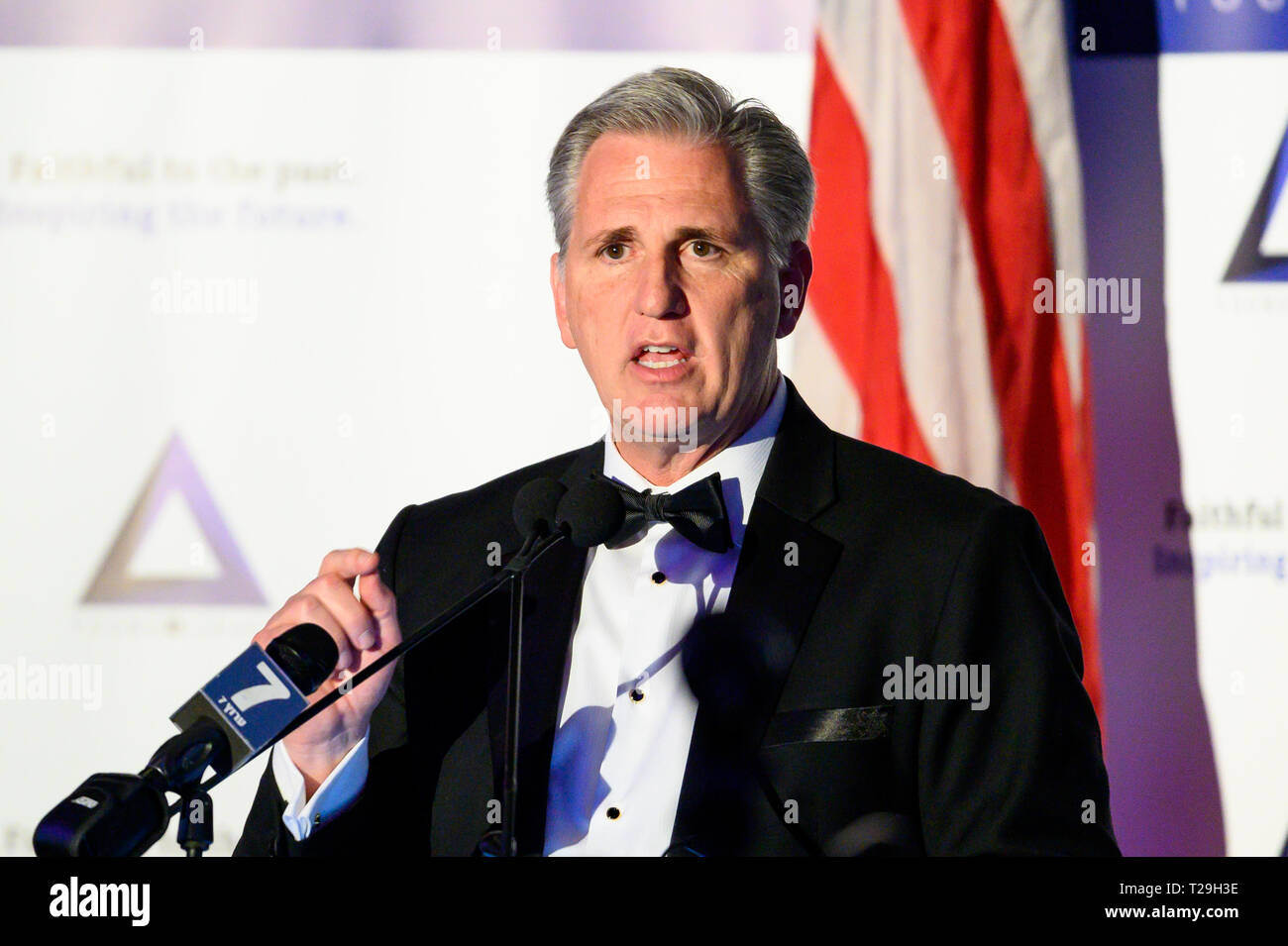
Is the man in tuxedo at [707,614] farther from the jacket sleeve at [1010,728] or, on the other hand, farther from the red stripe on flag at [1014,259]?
the red stripe on flag at [1014,259]

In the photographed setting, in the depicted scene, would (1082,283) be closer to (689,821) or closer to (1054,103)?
Result: (1054,103)

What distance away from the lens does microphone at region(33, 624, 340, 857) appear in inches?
51.1

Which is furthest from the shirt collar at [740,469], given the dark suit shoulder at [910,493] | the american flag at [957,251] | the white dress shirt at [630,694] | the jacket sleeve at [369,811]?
the american flag at [957,251]

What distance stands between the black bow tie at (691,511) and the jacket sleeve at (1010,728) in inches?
14.0


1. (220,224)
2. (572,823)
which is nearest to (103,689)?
(220,224)

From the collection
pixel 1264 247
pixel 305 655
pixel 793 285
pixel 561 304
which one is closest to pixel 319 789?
pixel 305 655

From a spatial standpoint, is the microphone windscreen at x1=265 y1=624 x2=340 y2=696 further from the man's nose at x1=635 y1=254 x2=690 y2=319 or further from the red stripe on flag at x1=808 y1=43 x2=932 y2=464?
the red stripe on flag at x1=808 y1=43 x2=932 y2=464

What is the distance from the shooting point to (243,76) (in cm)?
314

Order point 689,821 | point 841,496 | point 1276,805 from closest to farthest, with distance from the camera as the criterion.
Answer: point 689,821 < point 841,496 < point 1276,805

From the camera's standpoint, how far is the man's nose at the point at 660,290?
7.16 feet

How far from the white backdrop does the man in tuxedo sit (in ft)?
2.32

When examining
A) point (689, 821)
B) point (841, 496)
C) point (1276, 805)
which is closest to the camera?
point (689, 821)

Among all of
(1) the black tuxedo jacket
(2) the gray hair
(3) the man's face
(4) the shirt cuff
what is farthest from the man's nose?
(4) the shirt cuff

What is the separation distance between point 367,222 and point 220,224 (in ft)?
1.07
